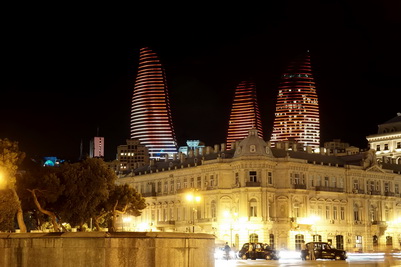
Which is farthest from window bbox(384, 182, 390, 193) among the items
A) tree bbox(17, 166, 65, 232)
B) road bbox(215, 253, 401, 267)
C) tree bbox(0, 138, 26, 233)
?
tree bbox(0, 138, 26, 233)

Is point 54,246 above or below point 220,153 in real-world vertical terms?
below

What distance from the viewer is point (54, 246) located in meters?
33.7

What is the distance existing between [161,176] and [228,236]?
25.4m

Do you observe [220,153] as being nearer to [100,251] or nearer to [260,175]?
[260,175]

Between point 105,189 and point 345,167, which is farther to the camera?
point 345,167

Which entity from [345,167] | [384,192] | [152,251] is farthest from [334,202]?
[152,251]

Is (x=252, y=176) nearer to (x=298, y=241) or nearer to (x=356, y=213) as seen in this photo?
(x=298, y=241)

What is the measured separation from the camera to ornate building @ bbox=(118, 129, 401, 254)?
107m

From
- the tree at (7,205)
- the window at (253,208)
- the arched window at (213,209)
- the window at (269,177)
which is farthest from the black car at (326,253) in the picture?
the arched window at (213,209)

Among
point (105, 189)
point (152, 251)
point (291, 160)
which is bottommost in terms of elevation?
point (152, 251)

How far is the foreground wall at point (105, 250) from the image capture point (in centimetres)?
3269

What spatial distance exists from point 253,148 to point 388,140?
80.9 meters

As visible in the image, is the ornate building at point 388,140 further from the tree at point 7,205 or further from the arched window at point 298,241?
the tree at point 7,205

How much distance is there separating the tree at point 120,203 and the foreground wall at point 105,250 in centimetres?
4623
